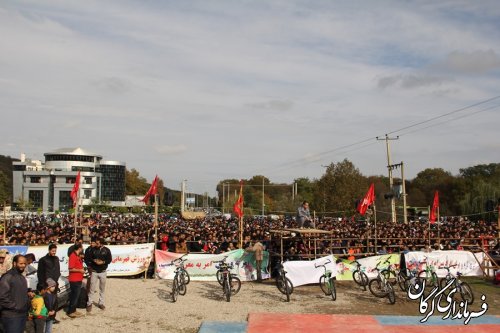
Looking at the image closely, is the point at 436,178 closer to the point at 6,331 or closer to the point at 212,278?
the point at 212,278

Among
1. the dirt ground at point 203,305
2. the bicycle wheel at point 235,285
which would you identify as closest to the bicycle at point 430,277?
the dirt ground at point 203,305

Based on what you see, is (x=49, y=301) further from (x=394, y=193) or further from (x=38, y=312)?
(x=394, y=193)

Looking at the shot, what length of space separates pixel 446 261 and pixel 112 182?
125 m

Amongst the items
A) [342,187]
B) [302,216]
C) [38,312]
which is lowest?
[38,312]

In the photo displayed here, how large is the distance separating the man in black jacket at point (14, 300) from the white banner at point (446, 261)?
14.1 m

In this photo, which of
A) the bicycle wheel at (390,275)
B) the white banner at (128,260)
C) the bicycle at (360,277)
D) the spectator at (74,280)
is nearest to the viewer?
the spectator at (74,280)

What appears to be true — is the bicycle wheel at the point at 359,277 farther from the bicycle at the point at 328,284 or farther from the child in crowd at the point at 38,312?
the child in crowd at the point at 38,312

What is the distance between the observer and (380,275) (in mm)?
14930

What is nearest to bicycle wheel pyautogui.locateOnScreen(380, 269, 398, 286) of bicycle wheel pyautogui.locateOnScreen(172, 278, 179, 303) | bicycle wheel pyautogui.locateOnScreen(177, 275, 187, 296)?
bicycle wheel pyautogui.locateOnScreen(177, 275, 187, 296)

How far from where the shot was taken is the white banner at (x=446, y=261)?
18219 mm

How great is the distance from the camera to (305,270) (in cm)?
1673

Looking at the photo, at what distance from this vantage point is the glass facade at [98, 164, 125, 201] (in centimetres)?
13325

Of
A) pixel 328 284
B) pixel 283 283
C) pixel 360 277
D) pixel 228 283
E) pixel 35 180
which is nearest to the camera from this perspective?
pixel 228 283

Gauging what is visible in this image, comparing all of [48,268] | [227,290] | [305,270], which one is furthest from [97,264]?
[305,270]
